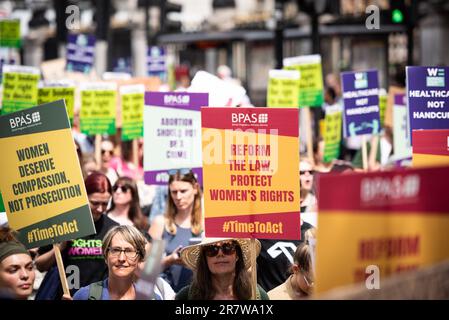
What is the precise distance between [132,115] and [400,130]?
275 cm

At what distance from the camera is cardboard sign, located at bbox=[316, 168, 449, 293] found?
4961 millimetres

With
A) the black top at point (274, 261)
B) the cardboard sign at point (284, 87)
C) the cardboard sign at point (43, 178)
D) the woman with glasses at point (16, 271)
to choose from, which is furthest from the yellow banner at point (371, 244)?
the cardboard sign at point (284, 87)

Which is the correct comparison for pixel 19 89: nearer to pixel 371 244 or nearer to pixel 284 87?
pixel 284 87

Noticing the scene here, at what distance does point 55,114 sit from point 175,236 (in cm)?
238

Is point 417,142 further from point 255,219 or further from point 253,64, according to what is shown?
point 253,64

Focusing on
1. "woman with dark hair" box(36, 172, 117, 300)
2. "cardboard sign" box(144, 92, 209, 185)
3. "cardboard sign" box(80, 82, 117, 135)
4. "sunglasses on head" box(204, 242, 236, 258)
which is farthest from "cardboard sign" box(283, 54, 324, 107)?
"sunglasses on head" box(204, 242, 236, 258)

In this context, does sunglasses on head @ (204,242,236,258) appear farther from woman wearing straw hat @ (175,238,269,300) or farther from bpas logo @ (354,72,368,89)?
bpas logo @ (354,72,368,89)

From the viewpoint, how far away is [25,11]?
65.5 m

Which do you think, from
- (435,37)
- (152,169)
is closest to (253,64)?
(435,37)

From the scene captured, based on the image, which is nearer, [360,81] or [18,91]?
[360,81]

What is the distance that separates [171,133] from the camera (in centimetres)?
1138

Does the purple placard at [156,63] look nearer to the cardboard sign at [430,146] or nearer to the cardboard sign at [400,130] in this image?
the cardboard sign at [400,130]

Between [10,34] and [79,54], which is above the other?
[10,34]

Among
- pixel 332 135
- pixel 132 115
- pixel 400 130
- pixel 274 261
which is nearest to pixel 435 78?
pixel 274 261
